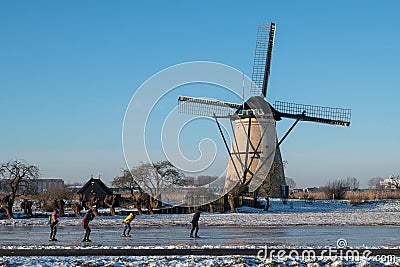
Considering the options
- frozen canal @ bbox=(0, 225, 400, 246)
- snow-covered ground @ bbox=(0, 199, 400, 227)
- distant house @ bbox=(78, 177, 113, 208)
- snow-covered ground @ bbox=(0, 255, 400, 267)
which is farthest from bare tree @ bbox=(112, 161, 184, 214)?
snow-covered ground @ bbox=(0, 255, 400, 267)

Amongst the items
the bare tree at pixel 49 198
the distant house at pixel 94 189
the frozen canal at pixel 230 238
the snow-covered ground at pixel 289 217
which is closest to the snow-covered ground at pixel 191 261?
the frozen canal at pixel 230 238

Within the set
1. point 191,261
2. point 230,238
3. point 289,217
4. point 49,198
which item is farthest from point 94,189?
point 191,261

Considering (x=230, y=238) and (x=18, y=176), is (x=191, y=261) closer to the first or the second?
(x=230, y=238)

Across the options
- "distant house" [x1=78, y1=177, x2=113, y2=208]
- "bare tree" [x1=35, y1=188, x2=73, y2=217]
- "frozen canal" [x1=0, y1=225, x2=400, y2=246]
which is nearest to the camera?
"frozen canal" [x1=0, y1=225, x2=400, y2=246]

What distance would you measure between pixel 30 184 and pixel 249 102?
2198 centimetres

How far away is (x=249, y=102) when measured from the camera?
57.9 metres

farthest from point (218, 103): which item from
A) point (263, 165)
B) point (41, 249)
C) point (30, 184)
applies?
point (41, 249)

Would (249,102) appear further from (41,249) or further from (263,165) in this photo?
(41,249)

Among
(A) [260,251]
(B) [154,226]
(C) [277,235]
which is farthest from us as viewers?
(B) [154,226]

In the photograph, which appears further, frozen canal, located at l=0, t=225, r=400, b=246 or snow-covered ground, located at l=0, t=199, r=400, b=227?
snow-covered ground, located at l=0, t=199, r=400, b=227

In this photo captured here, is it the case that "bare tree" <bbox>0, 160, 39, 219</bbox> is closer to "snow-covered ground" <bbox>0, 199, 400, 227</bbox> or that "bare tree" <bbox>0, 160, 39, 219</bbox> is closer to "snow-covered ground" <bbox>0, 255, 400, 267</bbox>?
"snow-covered ground" <bbox>0, 199, 400, 227</bbox>

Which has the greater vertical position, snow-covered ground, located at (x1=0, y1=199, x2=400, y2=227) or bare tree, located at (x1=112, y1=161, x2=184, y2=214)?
bare tree, located at (x1=112, y1=161, x2=184, y2=214)

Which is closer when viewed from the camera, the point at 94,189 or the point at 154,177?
the point at 154,177

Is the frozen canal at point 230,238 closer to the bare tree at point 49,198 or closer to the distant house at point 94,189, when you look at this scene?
the bare tree at point 49,198
